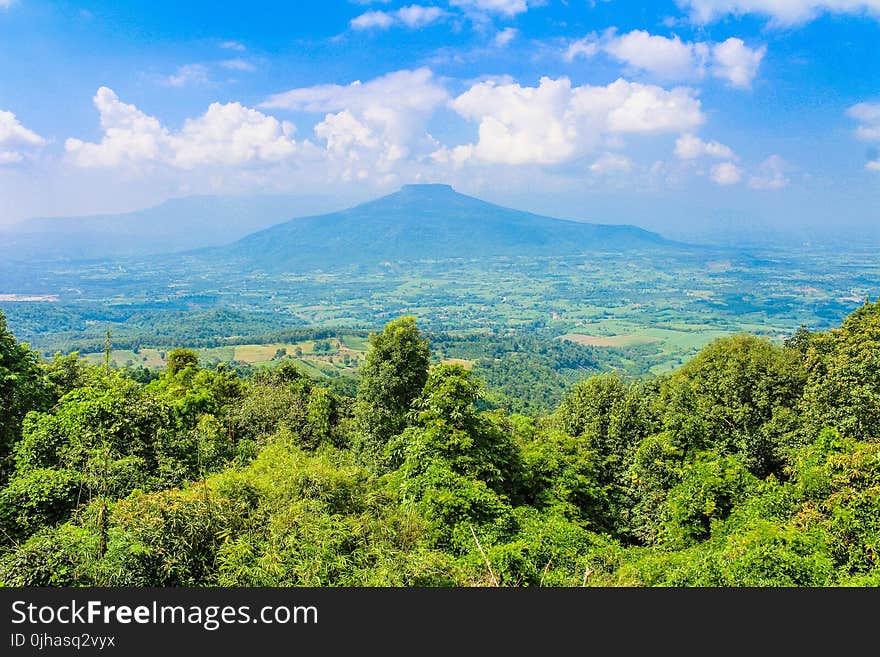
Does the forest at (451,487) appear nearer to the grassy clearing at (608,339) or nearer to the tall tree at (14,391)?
the tall tree at (14,391)

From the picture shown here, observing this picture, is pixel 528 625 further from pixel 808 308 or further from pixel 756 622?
pixel 808 308

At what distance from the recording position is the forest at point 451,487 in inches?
295

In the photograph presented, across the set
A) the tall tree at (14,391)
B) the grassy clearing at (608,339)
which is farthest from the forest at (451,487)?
the grassy clearing at (608,339)

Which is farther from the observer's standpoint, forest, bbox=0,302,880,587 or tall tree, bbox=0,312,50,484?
tall tree, bbox=0,312,50,484

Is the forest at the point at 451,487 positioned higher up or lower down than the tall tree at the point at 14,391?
lower down

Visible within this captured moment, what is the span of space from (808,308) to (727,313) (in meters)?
24.3

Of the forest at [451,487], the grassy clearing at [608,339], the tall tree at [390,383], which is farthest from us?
the grassy clearing at [608,339]

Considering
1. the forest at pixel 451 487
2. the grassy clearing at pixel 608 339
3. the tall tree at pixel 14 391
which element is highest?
the tall tree at pixel 14 391

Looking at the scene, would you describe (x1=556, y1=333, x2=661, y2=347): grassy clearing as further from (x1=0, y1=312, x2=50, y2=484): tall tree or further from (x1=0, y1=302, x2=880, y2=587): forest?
(x1=0, y1=312, x2=50, y2=484): tall tree

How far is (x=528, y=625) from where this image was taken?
5.34 metres

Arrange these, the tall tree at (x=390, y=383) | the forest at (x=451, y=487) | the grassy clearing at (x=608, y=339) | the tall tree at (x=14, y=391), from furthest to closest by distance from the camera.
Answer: the grassy clearing at (x=608, y=339)
the tall tree at (x=390, y=383)
the tall tree at (x=14, y=391)
the forest at (x=451, y=487)

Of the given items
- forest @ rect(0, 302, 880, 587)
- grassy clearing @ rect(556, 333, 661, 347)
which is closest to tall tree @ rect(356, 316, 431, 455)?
forest @ rect(0, 302, 880, 587)

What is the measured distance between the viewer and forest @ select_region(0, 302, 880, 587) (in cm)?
750

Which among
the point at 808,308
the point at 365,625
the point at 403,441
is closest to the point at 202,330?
the point at 403,441
